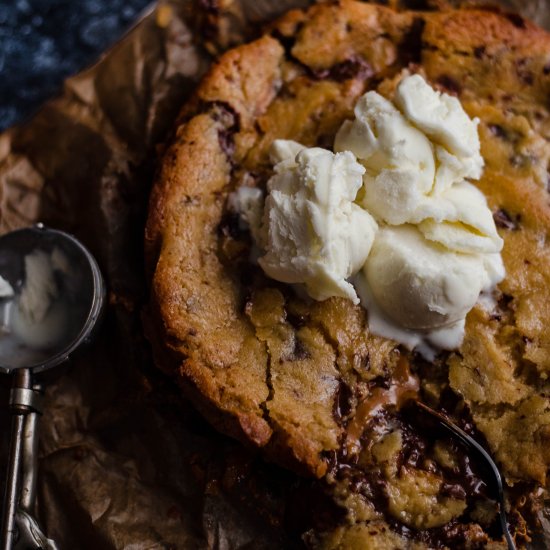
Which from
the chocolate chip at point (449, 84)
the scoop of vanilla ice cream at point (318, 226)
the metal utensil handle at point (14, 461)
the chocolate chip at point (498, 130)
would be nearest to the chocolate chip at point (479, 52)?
the chocolate chip at point (449, 84)

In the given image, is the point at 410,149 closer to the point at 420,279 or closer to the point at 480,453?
the point at 420,279

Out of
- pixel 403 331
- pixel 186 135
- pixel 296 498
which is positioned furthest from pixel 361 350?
pixel 186 135

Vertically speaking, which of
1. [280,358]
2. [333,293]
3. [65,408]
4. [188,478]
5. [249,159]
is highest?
[249,159]

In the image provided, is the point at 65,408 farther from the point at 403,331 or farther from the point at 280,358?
the point at 403,331

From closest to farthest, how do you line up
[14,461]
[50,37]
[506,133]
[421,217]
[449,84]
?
[421,217], [14,461], [506,133], [449,84], [50,37]

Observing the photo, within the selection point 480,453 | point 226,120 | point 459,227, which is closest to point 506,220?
point 459,227

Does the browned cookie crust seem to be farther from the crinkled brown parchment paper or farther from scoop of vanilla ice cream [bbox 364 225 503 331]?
the crinkled brown parchment paper
